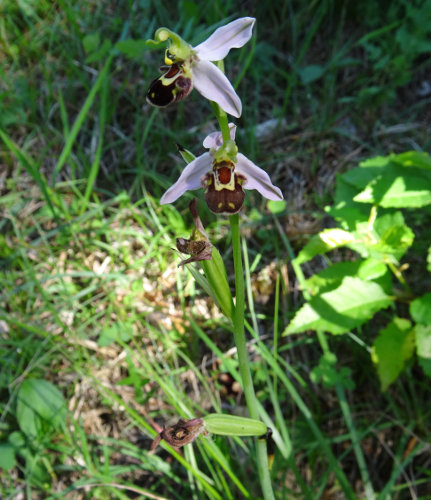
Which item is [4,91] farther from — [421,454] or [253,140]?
[421,454]

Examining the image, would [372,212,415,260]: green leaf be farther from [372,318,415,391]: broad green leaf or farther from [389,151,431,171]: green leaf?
[372,318,415,391]: broad green leaf

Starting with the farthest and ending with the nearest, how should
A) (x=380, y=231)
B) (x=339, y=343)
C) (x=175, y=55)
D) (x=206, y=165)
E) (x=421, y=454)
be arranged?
(x=339, y=343)
(x=421, y=454)
(x=380, y=231)
(x=206, y=165)
(x=175, y=55)

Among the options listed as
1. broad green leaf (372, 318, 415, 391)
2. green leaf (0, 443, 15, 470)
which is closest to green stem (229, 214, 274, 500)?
broad green leaf (372, 318, 415, 391)

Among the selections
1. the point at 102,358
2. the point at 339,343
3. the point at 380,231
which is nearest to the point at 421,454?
the point at 339,343

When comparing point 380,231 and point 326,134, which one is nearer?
point 380,231

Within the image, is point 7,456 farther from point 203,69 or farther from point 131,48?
point 131,48

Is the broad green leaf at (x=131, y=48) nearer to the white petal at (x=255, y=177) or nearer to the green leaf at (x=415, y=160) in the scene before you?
the green leaf at (x=415, y=160)

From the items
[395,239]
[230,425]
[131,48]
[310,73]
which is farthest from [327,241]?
[310,73]
